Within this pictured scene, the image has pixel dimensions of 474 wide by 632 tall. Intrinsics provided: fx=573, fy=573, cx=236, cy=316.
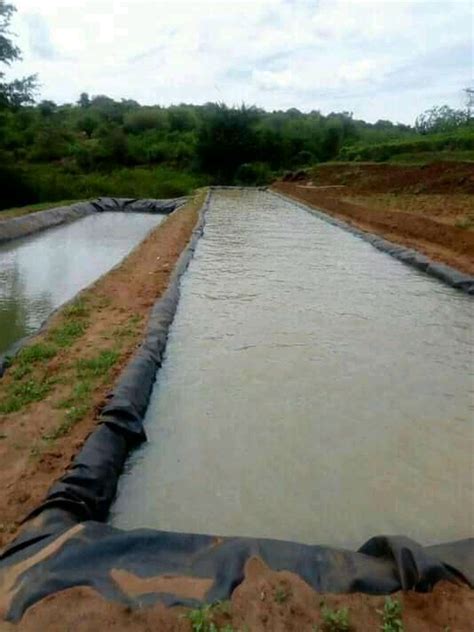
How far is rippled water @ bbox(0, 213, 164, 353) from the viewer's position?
6.71 meters

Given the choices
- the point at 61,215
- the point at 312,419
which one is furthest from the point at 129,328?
the point at 61,215

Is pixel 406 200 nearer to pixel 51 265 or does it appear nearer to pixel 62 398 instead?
pixel 51 265

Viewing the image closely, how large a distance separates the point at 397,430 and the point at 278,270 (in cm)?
504

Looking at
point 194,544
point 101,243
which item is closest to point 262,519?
point 194,544

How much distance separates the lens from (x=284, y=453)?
132 inches

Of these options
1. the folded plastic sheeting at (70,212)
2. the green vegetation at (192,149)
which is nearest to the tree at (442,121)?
the green vegetation at (192,149)

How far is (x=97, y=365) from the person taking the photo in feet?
14.3

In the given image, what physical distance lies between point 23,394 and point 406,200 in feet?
51.8

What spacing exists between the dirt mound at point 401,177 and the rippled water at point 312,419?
11825 millimetres

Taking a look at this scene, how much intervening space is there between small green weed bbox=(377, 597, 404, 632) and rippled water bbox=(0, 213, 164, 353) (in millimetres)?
4397

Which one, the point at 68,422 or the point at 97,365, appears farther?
the point at 97,365

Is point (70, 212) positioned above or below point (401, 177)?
below

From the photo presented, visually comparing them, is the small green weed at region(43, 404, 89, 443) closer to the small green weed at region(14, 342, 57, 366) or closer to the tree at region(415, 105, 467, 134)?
the small green weed at region(14, 342, 57, 366)

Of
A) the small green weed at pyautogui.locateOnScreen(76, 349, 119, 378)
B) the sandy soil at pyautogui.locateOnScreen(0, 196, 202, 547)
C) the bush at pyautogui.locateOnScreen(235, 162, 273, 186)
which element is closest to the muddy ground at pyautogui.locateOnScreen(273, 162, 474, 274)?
the bush at pyautogui.locateOnScreen(235, 162, 273, 186)
